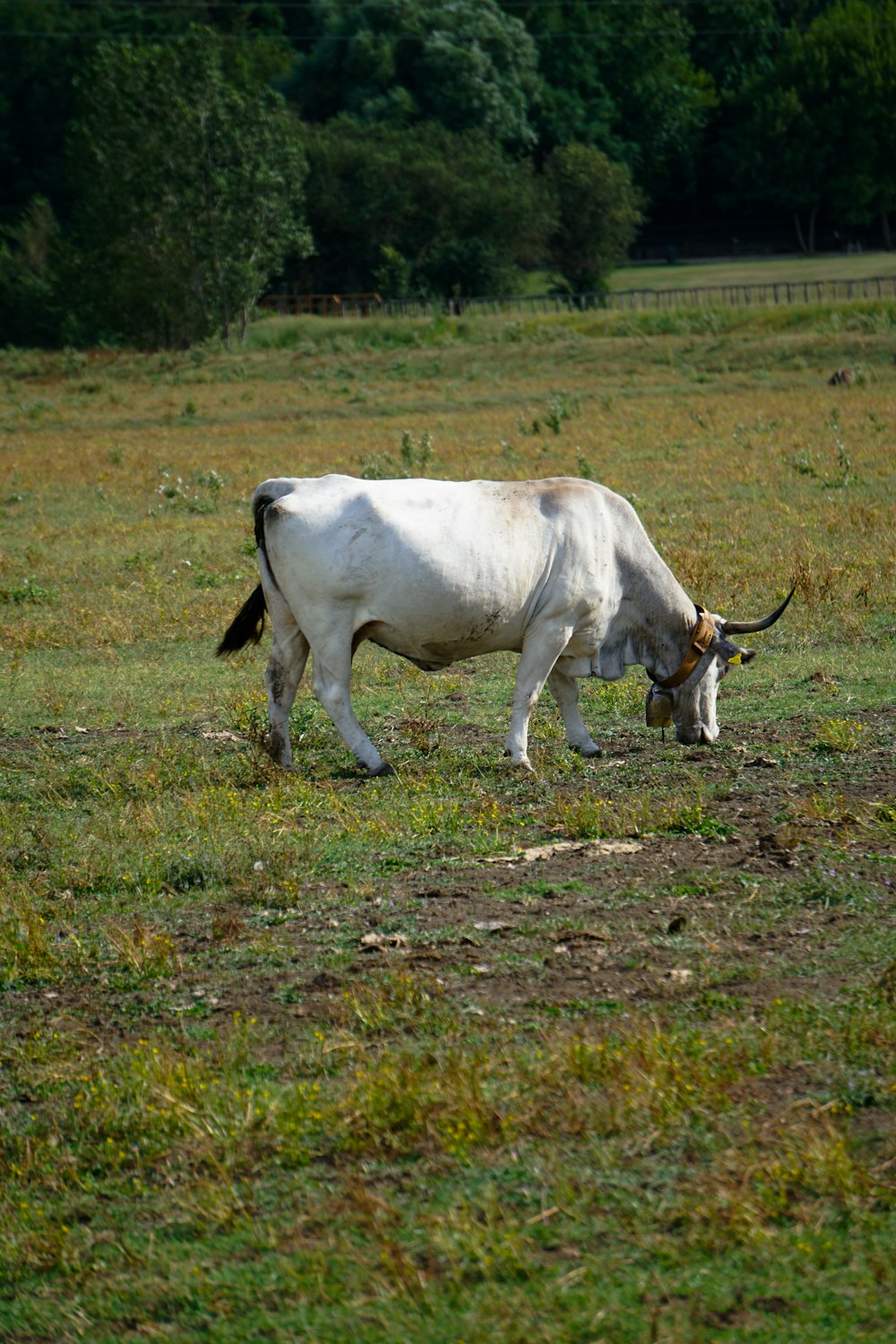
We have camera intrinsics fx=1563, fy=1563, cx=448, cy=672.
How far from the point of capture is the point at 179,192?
2090 inches

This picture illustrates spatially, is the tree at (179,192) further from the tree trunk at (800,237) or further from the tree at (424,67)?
the tree trunk at (800,237)

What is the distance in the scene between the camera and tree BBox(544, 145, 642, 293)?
7288cm

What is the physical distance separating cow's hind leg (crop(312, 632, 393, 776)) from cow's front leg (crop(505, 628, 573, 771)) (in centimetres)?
78

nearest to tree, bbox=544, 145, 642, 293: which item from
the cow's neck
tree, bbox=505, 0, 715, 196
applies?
tree, bbox=505, 0, 715, 196

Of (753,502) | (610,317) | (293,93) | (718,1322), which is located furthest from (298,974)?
(293,93)

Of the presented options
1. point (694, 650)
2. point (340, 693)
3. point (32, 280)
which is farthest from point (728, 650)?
point (32, 280)

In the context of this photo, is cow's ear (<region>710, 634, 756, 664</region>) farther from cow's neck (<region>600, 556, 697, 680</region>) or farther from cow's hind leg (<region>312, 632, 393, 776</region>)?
cow's hind leg (<region>312, 632, 393, 776</region>)

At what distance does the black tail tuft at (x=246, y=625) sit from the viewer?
926 cm

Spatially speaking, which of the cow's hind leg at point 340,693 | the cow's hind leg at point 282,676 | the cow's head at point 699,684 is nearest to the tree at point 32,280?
the cow's hind leg at point 282,676

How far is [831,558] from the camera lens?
1419 centimetres

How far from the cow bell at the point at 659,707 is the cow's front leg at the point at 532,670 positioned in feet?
2.21

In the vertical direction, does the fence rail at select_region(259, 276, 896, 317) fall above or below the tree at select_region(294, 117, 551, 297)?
below

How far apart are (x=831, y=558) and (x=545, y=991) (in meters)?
9.37

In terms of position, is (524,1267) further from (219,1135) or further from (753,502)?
(753,502)
